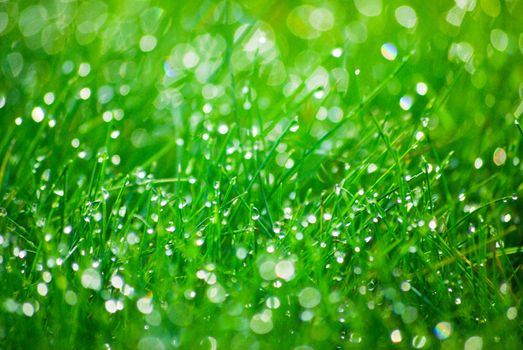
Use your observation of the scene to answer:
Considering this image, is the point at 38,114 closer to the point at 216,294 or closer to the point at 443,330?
the point at 216,294

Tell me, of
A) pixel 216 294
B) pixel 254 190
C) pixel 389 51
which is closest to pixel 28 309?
pixel 216 294

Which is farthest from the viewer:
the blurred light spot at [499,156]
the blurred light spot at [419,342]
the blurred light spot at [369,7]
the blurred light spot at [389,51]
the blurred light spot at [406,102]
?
the blurred light spot at [369,7]

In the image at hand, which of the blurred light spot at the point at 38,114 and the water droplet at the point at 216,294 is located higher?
the blurred light spot at the point at 38,114

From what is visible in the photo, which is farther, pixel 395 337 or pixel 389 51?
pixel 389 51

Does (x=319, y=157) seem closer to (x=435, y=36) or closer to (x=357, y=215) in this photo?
(x=357, y=215)

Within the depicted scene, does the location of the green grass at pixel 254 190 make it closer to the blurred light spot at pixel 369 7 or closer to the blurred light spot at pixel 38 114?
the blurred light spot at pixel 38 114

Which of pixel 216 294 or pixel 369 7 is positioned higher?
pixel 216 294

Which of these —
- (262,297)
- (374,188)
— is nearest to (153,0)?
(374,188)

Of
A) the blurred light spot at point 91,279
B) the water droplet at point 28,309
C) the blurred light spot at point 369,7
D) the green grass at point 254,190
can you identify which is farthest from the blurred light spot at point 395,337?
the blurred light spot at point 369,7
